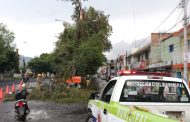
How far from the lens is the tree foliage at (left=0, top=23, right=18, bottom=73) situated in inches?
4011

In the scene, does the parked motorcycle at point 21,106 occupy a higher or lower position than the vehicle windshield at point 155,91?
lower

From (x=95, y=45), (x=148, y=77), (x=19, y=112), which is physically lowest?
(x=19, y=112)

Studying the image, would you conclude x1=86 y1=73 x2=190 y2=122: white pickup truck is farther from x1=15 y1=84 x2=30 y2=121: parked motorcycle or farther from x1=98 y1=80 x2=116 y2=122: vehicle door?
x1=15 y1=84 x2=30 y2=121: parked motorcycle

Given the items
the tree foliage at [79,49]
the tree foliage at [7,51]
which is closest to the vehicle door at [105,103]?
the tree foliage at [79,49]

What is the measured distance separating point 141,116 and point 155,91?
9.54ft

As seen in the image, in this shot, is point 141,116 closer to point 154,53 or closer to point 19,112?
point 19,112

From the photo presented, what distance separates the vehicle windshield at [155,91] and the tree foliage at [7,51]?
91.0 meters

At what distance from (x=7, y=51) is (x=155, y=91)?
333 ft

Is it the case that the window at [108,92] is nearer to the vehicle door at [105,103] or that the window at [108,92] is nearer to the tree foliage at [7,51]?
the vehicle door at [105,103]

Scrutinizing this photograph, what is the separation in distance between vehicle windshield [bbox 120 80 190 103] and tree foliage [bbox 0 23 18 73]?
91.0 meters

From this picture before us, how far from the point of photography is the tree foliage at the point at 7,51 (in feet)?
334

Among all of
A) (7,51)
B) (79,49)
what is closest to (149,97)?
(79,49)

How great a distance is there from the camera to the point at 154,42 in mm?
66938

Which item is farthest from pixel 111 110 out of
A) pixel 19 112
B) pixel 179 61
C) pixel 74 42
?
pixel 179 61
